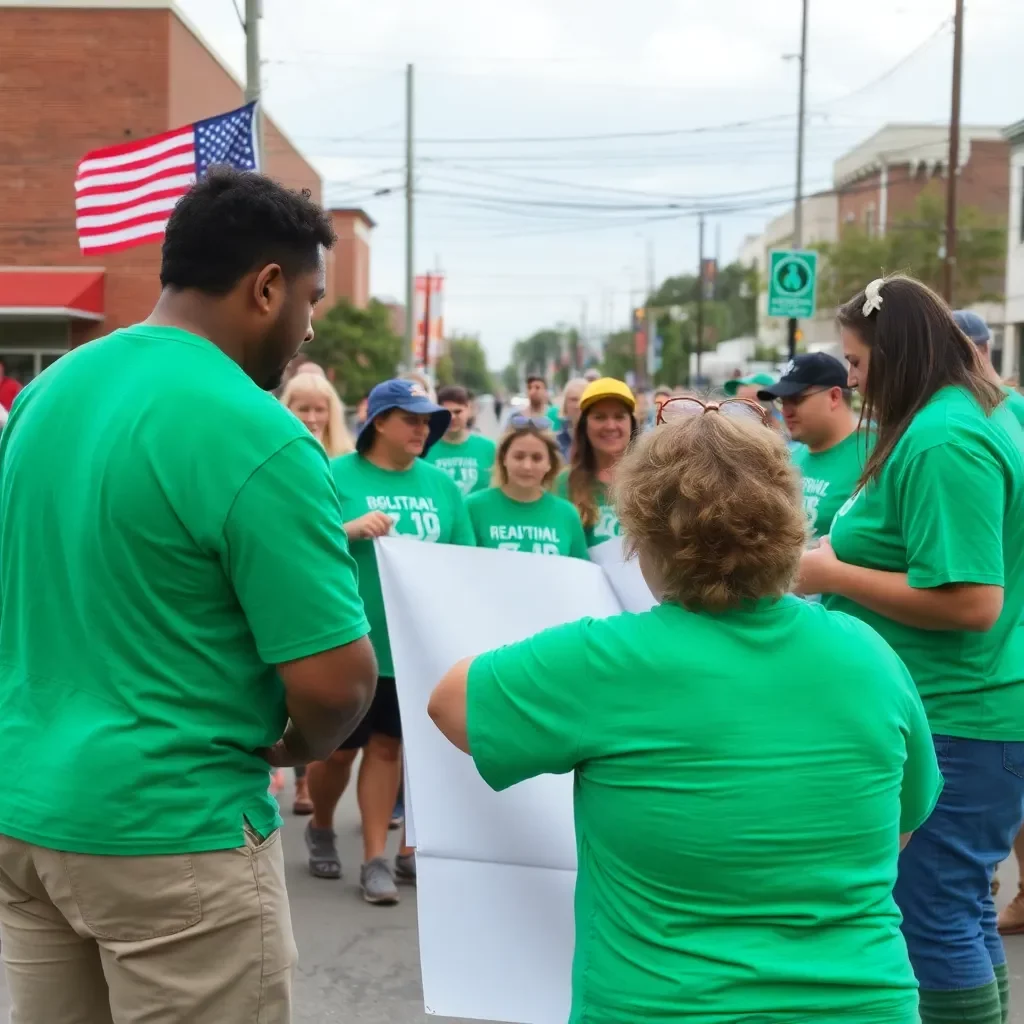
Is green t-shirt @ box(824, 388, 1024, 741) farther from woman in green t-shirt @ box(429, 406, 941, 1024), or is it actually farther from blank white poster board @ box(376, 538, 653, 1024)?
woman in green t-shirt @ box(429, 406, 941, 1024)

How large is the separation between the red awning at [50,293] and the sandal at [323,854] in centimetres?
2168

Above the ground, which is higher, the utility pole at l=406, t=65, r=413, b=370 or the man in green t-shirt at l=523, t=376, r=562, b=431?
the utility pole at l=406, t=65, r=413, b=370

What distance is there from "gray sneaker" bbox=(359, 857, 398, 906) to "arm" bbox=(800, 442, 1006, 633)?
317cm

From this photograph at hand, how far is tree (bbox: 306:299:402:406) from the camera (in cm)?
4762

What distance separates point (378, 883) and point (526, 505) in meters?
1.75

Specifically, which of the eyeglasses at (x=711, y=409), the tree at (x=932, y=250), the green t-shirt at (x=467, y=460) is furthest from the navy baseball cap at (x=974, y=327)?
the tree at (x=932, y=250)

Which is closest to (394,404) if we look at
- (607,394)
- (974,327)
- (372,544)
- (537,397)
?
(372,544)

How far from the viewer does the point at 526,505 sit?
6328 millimetres

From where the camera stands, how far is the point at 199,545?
216 centimetres

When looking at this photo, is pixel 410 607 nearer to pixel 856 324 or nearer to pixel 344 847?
pixel 856 324

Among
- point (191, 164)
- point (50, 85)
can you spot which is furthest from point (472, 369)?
point (191, 164)

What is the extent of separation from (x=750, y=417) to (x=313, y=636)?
0.76 meters

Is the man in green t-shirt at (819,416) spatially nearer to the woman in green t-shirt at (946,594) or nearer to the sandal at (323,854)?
the woman in green t-shirt at (946,594)

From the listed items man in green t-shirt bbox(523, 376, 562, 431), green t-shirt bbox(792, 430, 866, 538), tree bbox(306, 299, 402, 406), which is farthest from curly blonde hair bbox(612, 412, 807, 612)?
tree bbox(306, 299, 402, 406)
